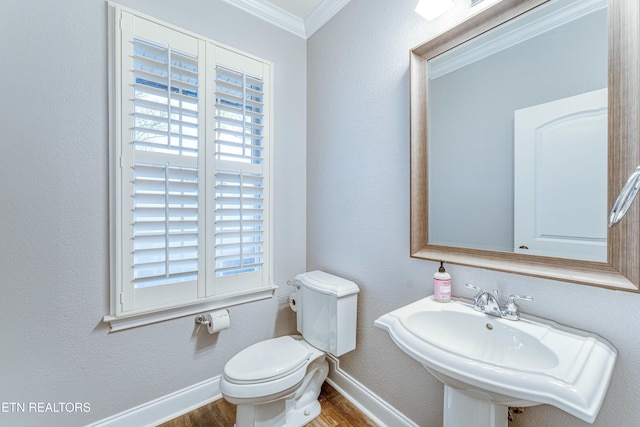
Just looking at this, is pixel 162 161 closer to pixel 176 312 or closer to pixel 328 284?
pixel 176 312

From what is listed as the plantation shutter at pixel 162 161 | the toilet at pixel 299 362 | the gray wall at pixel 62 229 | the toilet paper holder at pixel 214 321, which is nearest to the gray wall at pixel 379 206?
the toilet at pixel 299 362

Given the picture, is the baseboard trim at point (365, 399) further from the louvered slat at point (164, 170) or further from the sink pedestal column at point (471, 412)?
the louvered slat at point (164, 170)

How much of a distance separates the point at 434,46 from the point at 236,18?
1.28 m

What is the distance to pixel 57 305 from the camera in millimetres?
1271

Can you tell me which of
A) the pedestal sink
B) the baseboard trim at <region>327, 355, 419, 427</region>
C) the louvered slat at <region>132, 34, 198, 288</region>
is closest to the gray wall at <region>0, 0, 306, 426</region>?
the louvered slat at <region>132, 34, 198, 288</region>

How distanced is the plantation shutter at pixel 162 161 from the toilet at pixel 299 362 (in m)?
0.57

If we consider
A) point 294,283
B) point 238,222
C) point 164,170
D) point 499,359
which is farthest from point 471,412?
point 164,170

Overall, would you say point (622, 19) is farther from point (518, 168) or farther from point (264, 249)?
point (264, 249)

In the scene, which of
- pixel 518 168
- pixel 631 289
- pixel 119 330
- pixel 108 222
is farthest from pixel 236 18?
pixel 631 289

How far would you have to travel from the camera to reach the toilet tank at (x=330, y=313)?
4.98ft

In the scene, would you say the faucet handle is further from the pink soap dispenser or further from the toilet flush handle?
the toilet flush handle

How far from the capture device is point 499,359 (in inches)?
36.6

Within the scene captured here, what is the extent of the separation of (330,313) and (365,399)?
57cm

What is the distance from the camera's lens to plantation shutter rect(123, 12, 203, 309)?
4.60 feet
